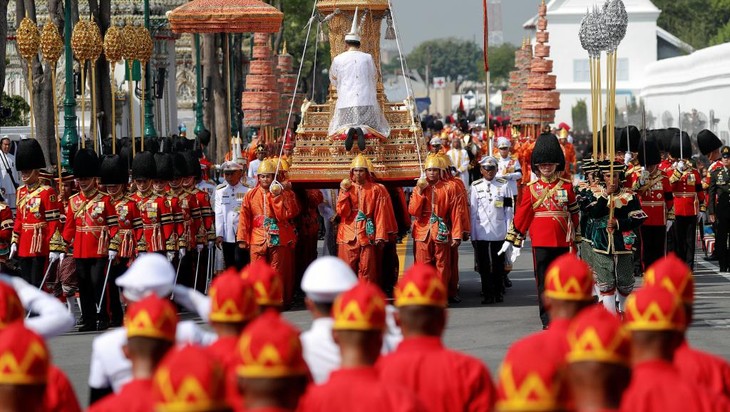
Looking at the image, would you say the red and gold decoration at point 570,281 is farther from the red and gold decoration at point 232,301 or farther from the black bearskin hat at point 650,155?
the black bearskin hat at point 650,155

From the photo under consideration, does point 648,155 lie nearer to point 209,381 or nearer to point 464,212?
point 464,212

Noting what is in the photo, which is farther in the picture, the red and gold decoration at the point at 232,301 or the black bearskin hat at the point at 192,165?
the black bearskin hat at the point at 192,165

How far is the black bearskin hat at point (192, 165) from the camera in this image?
64.6ft

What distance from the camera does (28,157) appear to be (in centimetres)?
1819

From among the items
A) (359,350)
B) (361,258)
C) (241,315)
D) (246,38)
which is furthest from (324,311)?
(246,38)

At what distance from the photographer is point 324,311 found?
8.02m

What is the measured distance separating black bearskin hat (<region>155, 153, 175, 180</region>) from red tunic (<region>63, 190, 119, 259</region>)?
144 centimetres

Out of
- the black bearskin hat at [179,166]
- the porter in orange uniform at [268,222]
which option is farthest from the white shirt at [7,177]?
the porter in orange uniform at [268,222]

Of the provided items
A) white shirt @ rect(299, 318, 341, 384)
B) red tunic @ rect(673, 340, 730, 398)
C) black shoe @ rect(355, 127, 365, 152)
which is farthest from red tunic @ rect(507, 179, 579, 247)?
red tunic @ rect(673, 340, 730, 398)

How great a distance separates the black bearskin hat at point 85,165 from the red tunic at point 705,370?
1093cm

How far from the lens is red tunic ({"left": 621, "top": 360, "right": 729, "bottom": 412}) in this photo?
20.4 ft

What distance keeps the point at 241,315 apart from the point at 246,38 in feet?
198

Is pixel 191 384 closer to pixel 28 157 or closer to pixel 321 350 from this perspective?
pixel 321 350

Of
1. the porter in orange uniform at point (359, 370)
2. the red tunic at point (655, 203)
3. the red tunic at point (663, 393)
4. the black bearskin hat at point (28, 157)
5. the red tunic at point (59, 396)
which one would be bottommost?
the red tunic at point (655, 203)
